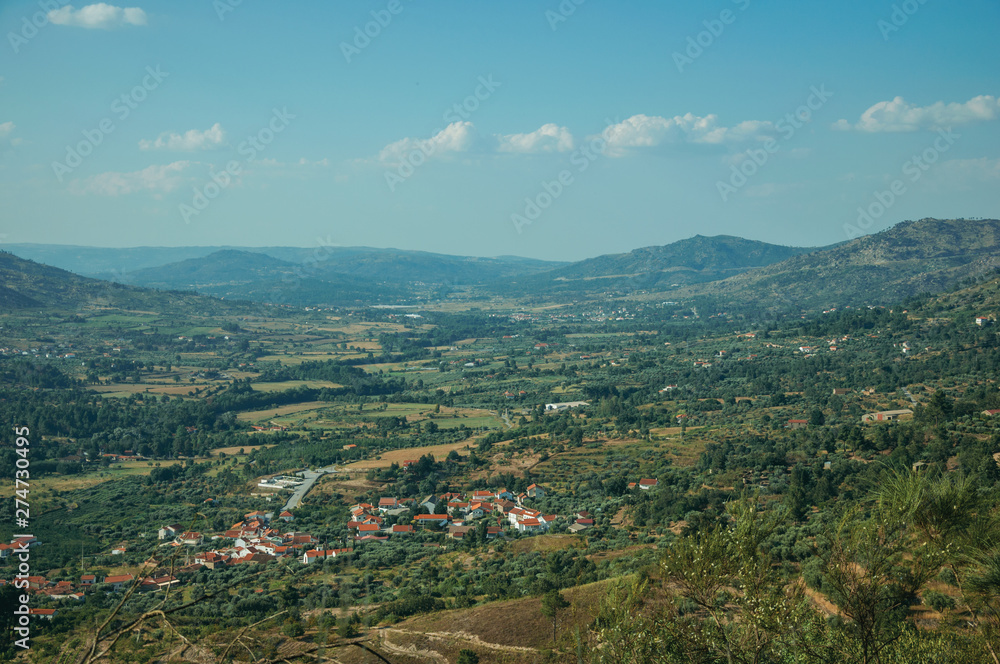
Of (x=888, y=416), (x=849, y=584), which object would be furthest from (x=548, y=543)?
(x=888, y=416)

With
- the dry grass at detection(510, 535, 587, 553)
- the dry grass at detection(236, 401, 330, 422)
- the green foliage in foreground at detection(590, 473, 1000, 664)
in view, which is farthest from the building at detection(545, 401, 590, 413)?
the green foliage in foreground at detection(590, 473, 1000, 664)

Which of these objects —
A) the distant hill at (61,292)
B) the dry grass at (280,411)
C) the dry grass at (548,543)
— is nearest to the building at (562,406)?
the dry grass at (280,411)

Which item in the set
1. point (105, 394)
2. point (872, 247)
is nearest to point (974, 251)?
point (872, 247)

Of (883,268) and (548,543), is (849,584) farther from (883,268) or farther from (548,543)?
(883,268)

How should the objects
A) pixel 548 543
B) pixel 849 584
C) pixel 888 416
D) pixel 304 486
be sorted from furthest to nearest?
1. pixel 304 486
2. pixel 888 416
3. pixel 548 543
4. pixel 849 584

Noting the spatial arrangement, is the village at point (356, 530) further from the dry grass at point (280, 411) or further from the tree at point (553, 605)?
the dry grass at point (280, 411)

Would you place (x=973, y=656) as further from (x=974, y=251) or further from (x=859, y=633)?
(x=974, y=251)
